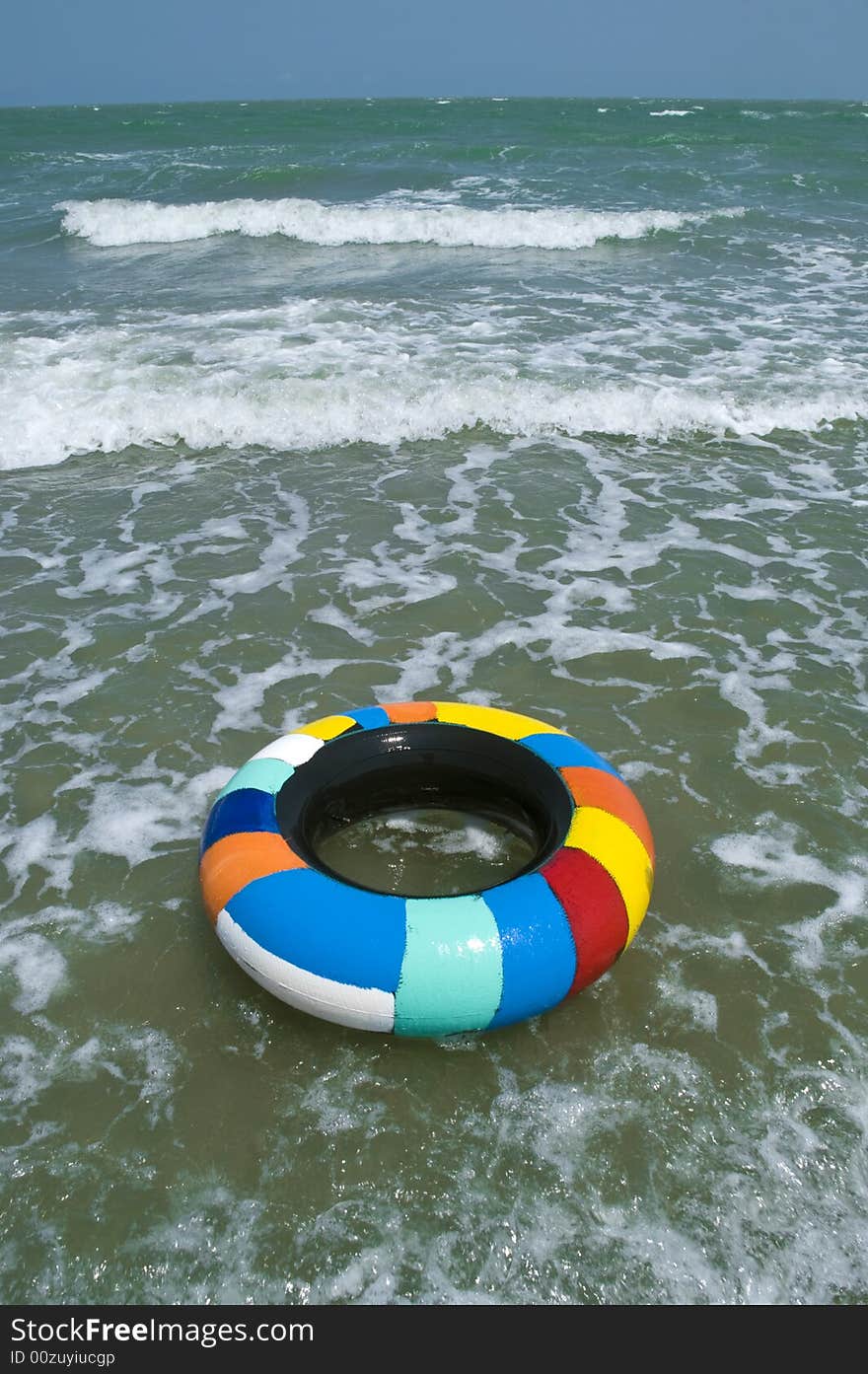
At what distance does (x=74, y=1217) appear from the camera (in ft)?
8.97

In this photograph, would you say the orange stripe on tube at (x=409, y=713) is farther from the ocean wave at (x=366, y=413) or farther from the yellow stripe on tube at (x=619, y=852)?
the ocean wave at (x=366, y=413)

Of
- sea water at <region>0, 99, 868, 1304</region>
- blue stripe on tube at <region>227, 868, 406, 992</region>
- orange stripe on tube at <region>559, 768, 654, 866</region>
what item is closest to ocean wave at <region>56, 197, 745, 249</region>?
sea water at <region>0, 99, 868, 1304</region>

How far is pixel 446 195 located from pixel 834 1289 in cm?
2089

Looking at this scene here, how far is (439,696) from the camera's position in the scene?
5031mm

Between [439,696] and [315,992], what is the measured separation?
7.49 feet

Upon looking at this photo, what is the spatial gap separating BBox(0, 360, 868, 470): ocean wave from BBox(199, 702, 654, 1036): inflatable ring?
5.16 m

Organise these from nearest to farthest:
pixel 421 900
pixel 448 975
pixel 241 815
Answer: pixel 448 975 < pixel 421 900 < pixel 241 815

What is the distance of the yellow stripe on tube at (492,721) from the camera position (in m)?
3.97

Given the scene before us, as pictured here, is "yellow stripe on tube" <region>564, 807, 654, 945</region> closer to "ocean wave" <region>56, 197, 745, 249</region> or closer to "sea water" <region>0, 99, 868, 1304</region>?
"sea water" <region>0, 99, 868, 1304</region>

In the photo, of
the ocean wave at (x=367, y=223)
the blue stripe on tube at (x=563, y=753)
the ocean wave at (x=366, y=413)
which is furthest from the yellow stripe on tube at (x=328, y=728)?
the ocean wave at (x=367, y=223)

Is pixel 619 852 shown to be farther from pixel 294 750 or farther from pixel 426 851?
pixel 294 750

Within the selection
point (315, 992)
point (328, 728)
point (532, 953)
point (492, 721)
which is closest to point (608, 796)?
point (492, 721)

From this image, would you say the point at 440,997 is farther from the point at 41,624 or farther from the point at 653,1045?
the point at 41,624
